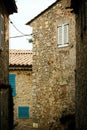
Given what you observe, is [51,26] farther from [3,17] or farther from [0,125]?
[0,125]

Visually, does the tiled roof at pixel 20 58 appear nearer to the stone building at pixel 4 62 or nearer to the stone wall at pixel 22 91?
the stone wall at pixel 22 91

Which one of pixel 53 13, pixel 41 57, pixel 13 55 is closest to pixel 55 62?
pixel 41 57

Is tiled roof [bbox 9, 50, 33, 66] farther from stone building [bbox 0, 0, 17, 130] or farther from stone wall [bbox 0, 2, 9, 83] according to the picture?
stone wall [bbox 0, 2, 9, 83]

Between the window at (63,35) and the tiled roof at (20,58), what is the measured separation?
16.0 ft

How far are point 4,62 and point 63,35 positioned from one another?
676 cm

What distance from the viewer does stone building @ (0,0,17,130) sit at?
612 inches

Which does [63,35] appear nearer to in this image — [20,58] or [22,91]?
[22,91]

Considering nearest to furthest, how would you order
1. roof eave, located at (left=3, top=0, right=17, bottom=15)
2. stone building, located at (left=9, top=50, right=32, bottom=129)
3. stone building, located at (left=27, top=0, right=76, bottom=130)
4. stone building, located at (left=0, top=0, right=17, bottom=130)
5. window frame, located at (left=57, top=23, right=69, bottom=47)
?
stone building, located at (left=0, top=0, right=17, bottom=130)
roof eave, located at (left=3, top=0, right=17, bottom=15)
stone building, located at (left=27, top=0, right=76, bottom=130)
window frame, located at (left=57, top=23, right=69, bottom=47)
stone building, located at (left=9, top=50, right=32, bottom=129)

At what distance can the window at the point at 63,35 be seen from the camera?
23266 mm

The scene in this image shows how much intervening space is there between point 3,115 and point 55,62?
871cm

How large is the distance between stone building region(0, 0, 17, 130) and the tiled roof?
29.2 feet

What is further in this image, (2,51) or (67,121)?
(67,121)

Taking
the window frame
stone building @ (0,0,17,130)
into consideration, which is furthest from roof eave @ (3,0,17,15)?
the window frame

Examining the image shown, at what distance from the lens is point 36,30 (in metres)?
24.7
